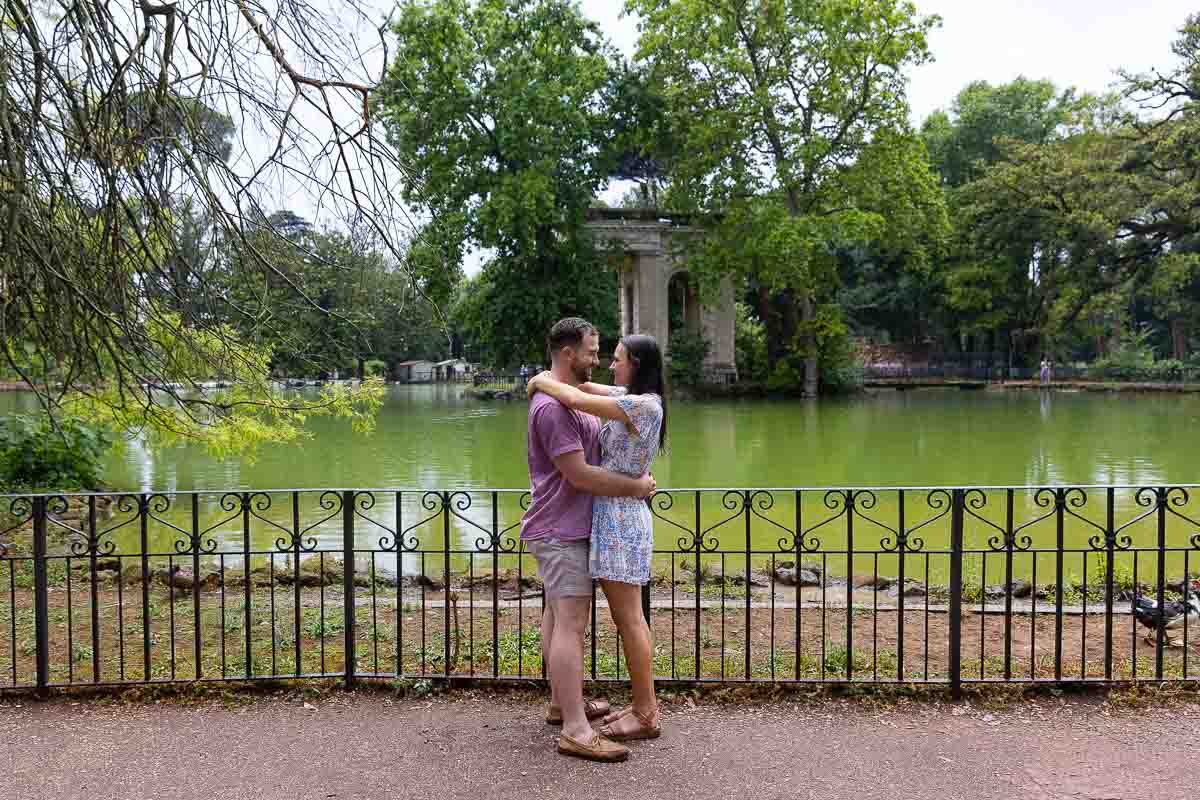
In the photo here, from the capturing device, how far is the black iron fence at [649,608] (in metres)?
4.71

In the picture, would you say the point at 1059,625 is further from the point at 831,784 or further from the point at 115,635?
the point at 115,635

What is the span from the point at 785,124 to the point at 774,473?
21.5 m

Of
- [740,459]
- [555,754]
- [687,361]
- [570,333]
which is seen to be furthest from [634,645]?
[687,361]

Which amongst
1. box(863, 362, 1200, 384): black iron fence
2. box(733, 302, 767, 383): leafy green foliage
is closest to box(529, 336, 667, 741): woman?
box(733, 302, 767, 383): leafy green foliage

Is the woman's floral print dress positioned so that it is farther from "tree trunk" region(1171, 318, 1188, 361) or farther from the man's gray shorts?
"tree trunk" region(1171, 318, 1188, 361)

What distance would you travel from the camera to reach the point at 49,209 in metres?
4.37

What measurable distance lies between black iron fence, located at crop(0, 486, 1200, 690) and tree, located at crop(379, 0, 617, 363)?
79.1 ft

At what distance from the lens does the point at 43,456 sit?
11234 millimetres

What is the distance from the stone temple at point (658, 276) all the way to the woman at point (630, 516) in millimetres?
37761

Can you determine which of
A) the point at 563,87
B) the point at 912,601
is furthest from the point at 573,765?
the point at 563,87

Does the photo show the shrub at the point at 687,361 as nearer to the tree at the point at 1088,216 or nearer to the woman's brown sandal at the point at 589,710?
the tree at the point at 1088,216

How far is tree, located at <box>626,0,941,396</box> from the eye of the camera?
33.4 m

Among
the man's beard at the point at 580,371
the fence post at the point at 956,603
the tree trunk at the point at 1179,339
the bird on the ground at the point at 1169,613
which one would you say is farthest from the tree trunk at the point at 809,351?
the man's beard at the point at 580,371

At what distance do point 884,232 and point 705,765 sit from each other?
112 feet
